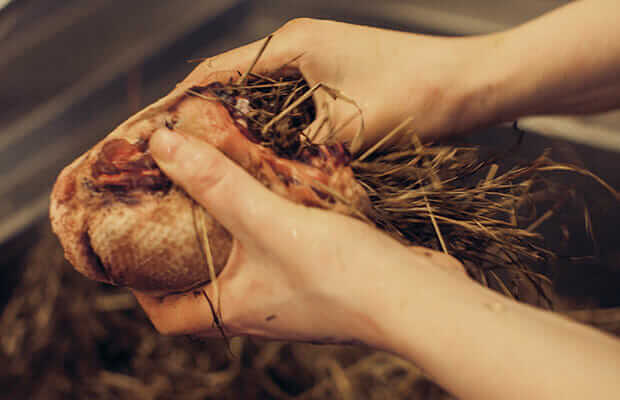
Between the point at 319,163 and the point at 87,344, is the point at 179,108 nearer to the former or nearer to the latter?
the point at 319,163

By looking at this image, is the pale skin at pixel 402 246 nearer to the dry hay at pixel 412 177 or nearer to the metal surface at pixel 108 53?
the dry hay at pixel 412 177

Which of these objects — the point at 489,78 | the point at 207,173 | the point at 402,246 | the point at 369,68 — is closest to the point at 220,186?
the point at 207,173

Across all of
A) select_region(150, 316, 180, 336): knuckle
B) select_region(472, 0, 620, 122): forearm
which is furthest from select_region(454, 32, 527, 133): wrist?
select_region(150, 316, 180, 336): knuckle

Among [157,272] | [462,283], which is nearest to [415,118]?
[462,283]

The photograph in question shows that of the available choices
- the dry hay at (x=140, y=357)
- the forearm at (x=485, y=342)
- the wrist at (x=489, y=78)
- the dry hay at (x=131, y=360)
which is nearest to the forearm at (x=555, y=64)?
the wrist at (x=489, y=78)

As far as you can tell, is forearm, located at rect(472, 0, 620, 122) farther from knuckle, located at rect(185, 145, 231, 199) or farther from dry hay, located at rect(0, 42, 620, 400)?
knuckle, located at rect(185, 145, 231, 199)

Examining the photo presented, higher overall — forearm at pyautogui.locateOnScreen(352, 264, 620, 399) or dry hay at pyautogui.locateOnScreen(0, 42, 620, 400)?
forearm at pyautogui.locateOnScreen(352, 264, 620, 399)
